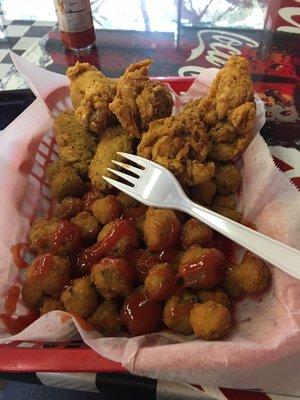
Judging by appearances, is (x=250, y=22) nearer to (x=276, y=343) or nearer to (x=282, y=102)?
(x=282, y=102)

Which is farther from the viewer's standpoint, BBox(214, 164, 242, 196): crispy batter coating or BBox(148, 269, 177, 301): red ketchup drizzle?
BBox(214, 164, 242, 196): crispy batter coating

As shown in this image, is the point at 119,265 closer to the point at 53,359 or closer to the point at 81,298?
the point at 81,298

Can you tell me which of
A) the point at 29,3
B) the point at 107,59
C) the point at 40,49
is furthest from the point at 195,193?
the point at 29,3

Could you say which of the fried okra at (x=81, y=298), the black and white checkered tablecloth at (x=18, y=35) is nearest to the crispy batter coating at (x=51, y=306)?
the fried okra at (x=81, y=298)

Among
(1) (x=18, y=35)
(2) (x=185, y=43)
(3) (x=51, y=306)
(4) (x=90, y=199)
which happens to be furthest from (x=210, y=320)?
(1) (x=18, y=35)

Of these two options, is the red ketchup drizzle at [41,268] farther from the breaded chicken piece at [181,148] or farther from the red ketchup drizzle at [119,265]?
the breaded chicken piece at [181,148]

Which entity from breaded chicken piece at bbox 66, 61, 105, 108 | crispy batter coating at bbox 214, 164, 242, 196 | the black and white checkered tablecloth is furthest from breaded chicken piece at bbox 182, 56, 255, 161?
the black and white checkered tablecloth

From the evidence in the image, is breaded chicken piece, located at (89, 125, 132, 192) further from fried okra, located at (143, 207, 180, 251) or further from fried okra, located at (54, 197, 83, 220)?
fried okra, located at (143, 207, 180, 251)
